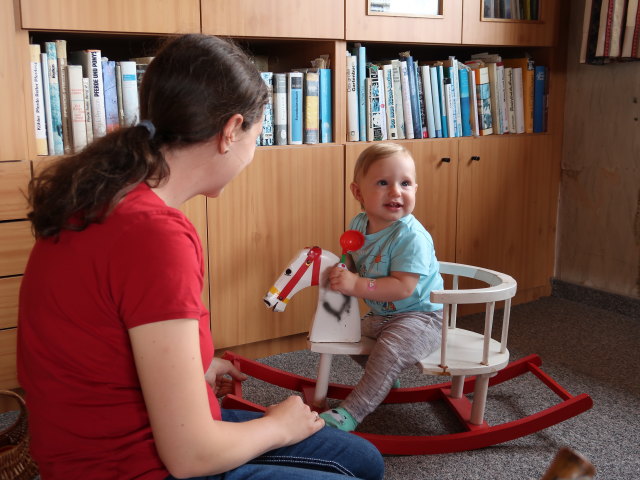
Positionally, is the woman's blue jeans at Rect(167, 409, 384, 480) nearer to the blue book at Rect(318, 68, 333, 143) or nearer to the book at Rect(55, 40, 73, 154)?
the book at Rect(55, 40, 73, 154)

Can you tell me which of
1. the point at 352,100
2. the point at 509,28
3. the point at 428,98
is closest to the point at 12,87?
the point at 352,100

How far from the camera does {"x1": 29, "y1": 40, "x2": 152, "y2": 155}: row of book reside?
6.65 feet

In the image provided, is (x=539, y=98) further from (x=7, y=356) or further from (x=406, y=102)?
(x=7, y=356)

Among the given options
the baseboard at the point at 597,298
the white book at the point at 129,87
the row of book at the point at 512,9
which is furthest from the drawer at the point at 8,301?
the baseboard at the point at 597,298

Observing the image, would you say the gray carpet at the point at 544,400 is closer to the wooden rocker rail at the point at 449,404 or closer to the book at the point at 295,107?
the wooden rocker rail at the point at 449,404

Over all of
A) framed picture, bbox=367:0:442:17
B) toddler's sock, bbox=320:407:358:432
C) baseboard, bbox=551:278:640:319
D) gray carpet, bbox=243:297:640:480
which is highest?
framed picture, bbox=367:0:442:17

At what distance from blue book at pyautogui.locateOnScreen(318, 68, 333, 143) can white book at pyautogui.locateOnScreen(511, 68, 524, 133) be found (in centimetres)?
90

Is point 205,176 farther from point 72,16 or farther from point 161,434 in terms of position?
point 72,16

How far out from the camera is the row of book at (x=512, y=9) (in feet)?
9.21

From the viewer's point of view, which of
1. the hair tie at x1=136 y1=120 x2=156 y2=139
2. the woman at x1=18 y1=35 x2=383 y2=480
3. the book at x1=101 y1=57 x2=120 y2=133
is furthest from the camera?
the book at x1=101 y1=57 x2=120 y2=133

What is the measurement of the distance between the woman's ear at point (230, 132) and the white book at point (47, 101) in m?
1.22

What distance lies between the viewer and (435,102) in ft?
8.94

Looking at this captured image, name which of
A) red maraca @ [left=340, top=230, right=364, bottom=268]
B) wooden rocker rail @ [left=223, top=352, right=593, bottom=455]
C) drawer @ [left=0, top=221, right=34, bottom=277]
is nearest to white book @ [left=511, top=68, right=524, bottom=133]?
wooden rocker rail @ [left=223, top=352, right=593, bottom=455]

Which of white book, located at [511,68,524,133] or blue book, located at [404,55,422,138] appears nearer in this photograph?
blue book, located at [404,55,422,138]
